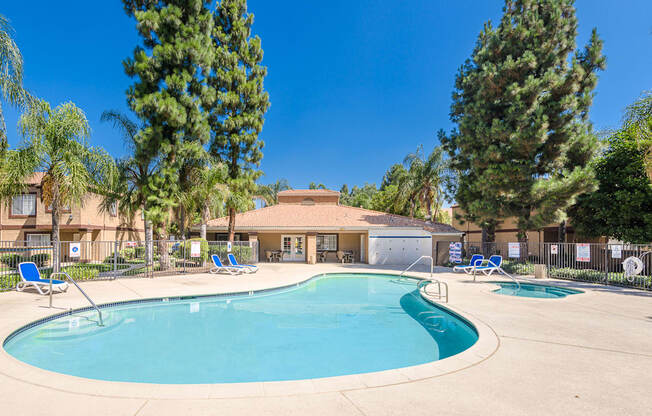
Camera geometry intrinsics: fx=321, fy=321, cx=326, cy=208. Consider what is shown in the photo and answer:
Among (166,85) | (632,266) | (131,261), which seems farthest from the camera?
(131,261)

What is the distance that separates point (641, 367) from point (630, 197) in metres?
18.3

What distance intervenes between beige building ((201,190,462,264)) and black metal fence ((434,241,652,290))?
1797mm

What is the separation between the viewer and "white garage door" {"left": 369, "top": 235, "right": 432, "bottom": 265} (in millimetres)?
24062

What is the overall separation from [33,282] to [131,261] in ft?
36.9

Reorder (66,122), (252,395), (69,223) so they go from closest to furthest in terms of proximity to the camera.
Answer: (252,395) < (66,122) < (69,223)

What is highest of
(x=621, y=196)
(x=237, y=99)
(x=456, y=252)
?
(x=237, y=99)

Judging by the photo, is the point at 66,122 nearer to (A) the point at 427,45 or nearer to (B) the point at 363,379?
(B) the point at 363,379

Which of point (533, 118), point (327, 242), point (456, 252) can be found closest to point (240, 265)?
point (327, 242)

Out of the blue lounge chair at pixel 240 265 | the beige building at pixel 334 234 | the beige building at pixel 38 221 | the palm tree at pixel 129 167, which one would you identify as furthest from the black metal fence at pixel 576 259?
the beige building at pixel 38 221

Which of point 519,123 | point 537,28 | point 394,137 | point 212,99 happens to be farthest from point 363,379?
point 394,137

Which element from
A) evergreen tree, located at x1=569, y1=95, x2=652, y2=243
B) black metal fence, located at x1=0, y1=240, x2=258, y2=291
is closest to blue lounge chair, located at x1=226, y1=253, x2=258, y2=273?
black metal fence, located at x1=0, y1=240, x2=258, y2=291

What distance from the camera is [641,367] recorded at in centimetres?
474

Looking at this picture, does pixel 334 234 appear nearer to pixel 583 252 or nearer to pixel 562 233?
pixel 583 252

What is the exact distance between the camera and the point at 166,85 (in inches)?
640
